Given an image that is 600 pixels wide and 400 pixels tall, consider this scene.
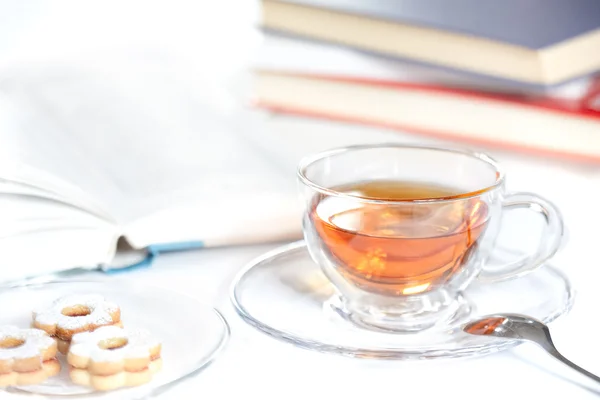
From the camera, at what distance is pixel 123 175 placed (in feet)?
3.54

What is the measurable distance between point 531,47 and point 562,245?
425 millimetres

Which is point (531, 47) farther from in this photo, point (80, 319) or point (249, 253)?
point (80, 319)

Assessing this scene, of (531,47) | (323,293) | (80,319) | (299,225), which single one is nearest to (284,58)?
(531,47)

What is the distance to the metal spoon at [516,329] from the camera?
0.74 m

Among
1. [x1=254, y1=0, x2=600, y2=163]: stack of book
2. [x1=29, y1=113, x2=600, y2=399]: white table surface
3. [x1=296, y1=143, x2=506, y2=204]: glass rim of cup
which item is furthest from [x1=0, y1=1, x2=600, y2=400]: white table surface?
[x1=254, y1=0, x2=600, y2=163]: stack of book

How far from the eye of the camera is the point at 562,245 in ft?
2.78

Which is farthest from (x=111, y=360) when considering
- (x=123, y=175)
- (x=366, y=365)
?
(x=123, y=175)

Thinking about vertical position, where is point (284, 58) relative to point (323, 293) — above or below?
above

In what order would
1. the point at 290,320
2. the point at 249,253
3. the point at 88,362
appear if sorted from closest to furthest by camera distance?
the point at 88,362, the point at 290,320, the point at 249,253

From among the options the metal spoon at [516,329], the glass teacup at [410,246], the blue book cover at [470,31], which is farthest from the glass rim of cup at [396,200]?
the blue book cover at [470,31]

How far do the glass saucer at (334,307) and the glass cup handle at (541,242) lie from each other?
0.05 ft

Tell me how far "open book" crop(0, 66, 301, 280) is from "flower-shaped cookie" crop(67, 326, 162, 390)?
8.1 inches

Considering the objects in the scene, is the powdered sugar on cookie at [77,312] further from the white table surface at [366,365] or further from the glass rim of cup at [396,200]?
the glass rim of cup at [396,200]

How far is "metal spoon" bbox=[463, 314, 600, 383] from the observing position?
29.0 inches
